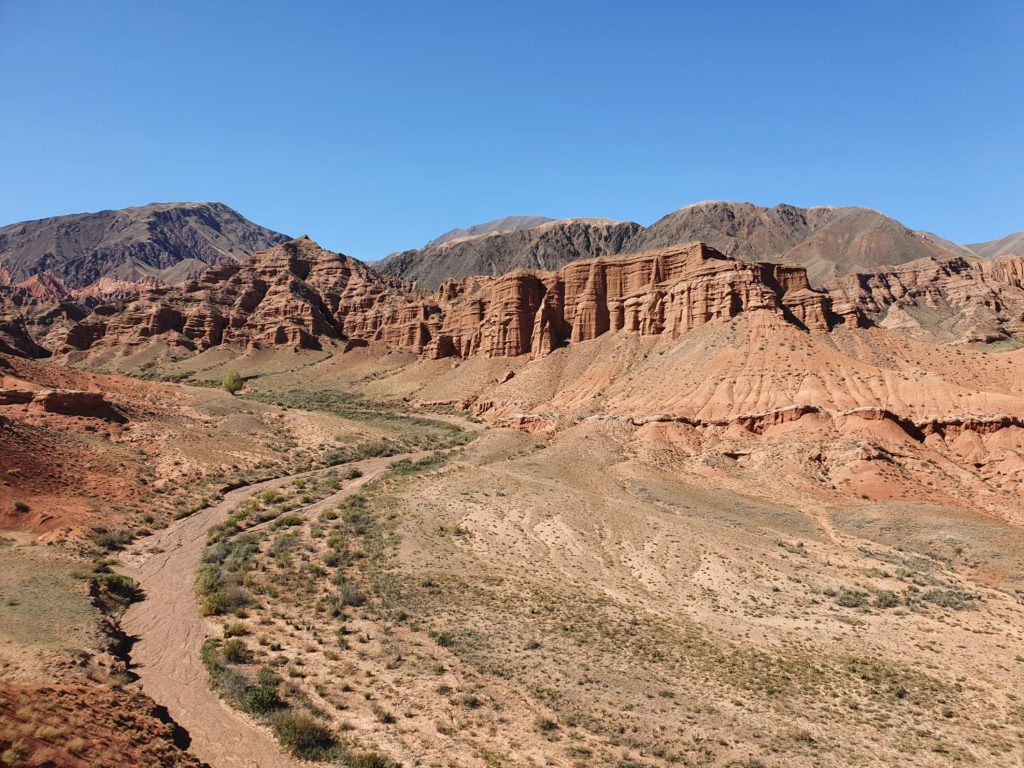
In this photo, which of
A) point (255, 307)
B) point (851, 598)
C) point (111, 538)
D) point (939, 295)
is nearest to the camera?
point (851, 598)

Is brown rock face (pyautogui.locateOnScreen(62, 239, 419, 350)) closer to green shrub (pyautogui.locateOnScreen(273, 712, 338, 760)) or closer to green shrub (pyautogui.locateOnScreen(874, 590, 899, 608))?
green shrub (pyautogui.locateOnScreen(874, 590, 899, 608))

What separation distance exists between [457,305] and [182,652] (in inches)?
3467

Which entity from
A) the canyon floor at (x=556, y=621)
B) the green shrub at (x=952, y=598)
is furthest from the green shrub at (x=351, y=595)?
the green shrub at (x=952, y=598)

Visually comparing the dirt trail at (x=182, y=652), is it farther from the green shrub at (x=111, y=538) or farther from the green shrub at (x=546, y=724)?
the green shrub at (x=546, y=724)

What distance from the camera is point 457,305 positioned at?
103 metres

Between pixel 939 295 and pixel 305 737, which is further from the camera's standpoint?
pixel 939 295

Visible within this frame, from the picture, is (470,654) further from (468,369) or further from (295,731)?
(468,369)

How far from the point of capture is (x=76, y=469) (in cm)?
3359

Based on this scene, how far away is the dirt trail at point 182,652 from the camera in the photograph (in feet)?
44.1

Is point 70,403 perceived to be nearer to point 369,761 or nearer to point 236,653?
point 236,653

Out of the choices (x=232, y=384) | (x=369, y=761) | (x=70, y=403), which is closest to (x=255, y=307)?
(x=232, y=384)

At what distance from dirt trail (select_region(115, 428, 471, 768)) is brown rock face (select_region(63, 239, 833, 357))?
5445 centimetres

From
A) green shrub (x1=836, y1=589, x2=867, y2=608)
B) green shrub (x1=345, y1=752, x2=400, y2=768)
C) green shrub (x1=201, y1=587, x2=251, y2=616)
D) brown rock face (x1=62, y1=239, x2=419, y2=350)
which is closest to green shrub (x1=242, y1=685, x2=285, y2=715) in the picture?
green shrub (x1=345, y1=752, x2=400, y2=768)

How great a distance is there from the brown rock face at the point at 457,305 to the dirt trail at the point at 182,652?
179ft
